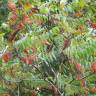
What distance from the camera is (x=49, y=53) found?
146 inches

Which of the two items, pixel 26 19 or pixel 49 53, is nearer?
pixel 49 53

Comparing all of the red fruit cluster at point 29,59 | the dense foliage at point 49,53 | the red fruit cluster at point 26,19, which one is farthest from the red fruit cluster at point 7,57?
the red fruit cluster at point 26,19

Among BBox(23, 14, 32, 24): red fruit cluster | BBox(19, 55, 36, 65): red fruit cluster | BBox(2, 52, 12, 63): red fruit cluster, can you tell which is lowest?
BBox(19, 55, 36, 65): red fruit cluster

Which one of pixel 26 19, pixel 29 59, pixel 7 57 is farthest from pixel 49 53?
pixel 26 19

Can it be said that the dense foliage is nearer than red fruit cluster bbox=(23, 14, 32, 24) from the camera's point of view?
Yes

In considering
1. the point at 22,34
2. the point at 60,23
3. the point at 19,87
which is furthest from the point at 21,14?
the point at 19,87

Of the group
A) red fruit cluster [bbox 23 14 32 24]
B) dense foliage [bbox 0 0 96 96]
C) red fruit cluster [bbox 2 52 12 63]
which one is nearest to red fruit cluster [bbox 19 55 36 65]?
dense foliage [bbox 0 0 96 96]

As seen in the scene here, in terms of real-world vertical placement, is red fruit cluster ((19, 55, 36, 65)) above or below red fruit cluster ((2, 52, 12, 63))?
below

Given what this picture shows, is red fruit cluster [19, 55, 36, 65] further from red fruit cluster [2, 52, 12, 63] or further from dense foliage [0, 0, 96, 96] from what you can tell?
red fruit cluster [2, 52, 12, 63]

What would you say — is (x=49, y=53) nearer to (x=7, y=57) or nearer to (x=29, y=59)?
(x=29, y=59)

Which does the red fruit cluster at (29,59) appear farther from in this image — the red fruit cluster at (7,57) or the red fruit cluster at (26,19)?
the red fruit cluster at (26,19)

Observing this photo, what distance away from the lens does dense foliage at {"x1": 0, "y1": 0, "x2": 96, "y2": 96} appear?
3.66m

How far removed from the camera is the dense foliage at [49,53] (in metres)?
3.66

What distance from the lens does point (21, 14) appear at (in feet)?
13.8
